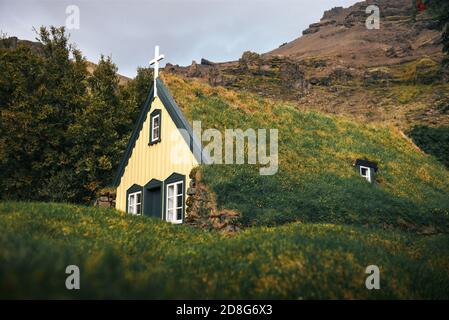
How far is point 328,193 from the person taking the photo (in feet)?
56.4

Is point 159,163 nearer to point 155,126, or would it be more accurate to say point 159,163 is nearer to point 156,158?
point 156,158

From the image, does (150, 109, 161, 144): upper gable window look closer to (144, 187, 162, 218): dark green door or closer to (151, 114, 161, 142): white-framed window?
(151, 114, 161, 142): white-framed window

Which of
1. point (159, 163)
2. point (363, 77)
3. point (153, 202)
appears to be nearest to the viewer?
point (159, 163)

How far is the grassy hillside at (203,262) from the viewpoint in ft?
15.9

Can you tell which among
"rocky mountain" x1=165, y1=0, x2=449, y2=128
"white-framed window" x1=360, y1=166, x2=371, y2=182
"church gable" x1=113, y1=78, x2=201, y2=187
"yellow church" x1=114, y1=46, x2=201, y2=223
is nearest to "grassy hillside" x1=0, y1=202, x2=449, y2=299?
"yellow church" x1=114, y1=46, x2=201, y2=223

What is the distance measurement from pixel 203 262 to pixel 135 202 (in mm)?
14490

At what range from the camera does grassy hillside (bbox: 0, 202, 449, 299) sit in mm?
4832

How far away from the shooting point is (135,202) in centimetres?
2192

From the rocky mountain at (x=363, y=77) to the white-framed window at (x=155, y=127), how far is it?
A: 1204cm

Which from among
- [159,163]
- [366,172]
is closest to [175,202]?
[159,163]

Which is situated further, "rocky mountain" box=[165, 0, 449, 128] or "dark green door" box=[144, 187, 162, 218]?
"rocky mountain" box=[165, 0, 449, 128]

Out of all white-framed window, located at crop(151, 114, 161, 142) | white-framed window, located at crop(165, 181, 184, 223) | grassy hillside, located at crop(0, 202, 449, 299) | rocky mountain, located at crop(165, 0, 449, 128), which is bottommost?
grassy hillside, located at crop(0, 202, 449, 299)
